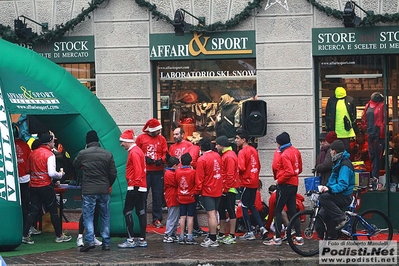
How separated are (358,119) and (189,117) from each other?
3.38 m

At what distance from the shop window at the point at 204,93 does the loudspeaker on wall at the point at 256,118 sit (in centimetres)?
54

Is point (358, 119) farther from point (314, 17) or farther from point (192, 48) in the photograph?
point (192, 48)

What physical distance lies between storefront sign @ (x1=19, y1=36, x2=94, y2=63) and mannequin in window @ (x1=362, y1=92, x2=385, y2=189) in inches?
223

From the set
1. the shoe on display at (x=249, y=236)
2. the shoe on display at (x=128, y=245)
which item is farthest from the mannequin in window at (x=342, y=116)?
the shoe on display at (x=128, y=245)

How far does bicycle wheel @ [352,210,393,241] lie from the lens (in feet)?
45.2

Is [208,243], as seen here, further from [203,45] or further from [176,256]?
[203,45]

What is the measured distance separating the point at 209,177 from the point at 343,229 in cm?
250

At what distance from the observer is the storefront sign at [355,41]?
16812 mm

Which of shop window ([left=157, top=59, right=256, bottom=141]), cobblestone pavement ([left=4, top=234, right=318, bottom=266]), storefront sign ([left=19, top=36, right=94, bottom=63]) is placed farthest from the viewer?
storefront sign ([left=19, top=36, right=94, bottom=63])

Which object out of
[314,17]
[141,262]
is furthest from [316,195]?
[314,17]

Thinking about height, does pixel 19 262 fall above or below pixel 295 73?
below

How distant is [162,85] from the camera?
1806 cm

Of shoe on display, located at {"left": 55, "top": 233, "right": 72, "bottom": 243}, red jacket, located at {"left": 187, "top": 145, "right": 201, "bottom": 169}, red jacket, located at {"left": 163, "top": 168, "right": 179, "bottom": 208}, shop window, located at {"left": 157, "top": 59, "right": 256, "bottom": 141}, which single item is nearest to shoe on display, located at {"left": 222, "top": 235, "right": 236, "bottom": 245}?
red jacket, located at {"left": 163, "top": 168, "right": 179, "bottom": 208}

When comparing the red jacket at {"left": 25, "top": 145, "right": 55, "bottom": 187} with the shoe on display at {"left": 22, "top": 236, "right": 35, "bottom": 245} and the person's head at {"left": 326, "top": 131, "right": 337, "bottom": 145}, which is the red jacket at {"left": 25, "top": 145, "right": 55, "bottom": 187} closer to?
the shoe on display at {"left": 22, "top": 236, "right": 35, "bottom": 245}
